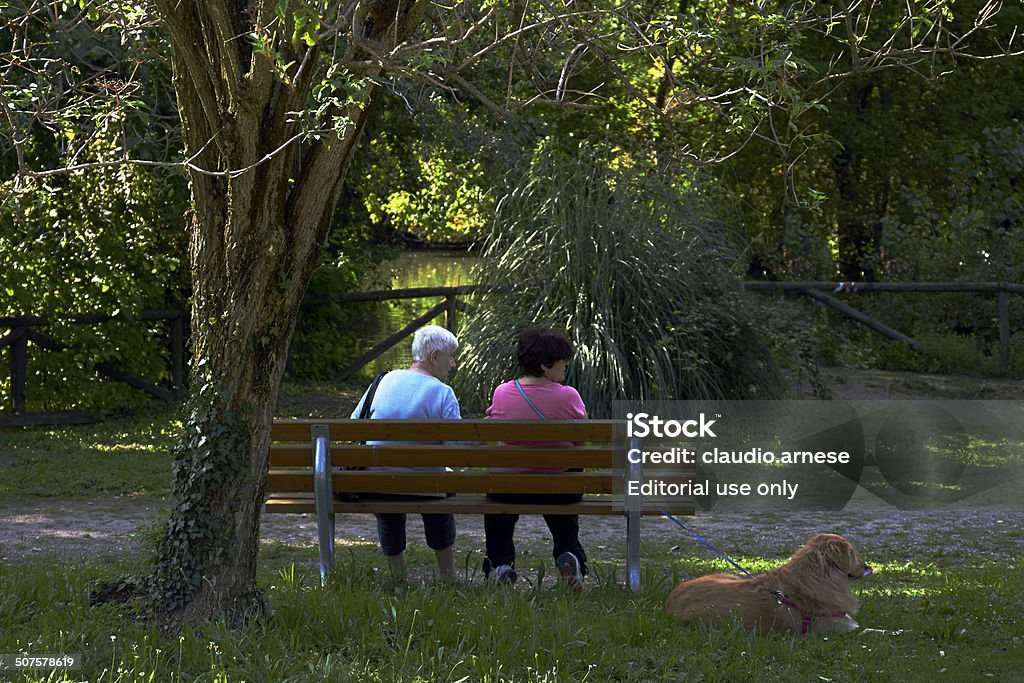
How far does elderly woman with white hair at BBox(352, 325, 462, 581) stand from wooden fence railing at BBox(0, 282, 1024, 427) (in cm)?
547

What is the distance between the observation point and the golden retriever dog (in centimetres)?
509

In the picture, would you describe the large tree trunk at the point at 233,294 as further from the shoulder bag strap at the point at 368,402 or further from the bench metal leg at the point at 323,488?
the shoulder bag strap at the point at 368,402

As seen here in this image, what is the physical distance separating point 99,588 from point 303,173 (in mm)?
1946

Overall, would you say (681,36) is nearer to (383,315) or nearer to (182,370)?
(182,370)

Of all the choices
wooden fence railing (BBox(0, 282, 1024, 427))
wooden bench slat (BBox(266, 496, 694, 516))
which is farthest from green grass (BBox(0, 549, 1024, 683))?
wooden fence railing (BBox(0, 282, 1024, 427))

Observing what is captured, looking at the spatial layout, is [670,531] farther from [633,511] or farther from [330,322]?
[330,322]

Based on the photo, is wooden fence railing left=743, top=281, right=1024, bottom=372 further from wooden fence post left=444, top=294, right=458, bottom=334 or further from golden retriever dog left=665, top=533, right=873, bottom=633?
golden retriever dog left=665, top=533, right=873, bottom=633

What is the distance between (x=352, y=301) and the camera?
15.9 m

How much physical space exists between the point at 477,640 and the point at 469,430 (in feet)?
4.54

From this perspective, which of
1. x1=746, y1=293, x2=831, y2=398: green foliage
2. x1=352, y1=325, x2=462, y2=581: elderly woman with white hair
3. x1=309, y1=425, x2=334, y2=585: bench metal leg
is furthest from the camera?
x1=746, y1=293, x2=831, y2=398: green foliage

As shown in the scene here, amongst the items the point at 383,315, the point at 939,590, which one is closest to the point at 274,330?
the point at 939,590

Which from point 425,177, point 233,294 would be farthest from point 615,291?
point 233,294

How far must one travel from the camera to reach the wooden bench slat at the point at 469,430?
5.91 meters

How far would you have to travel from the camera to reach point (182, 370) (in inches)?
561
